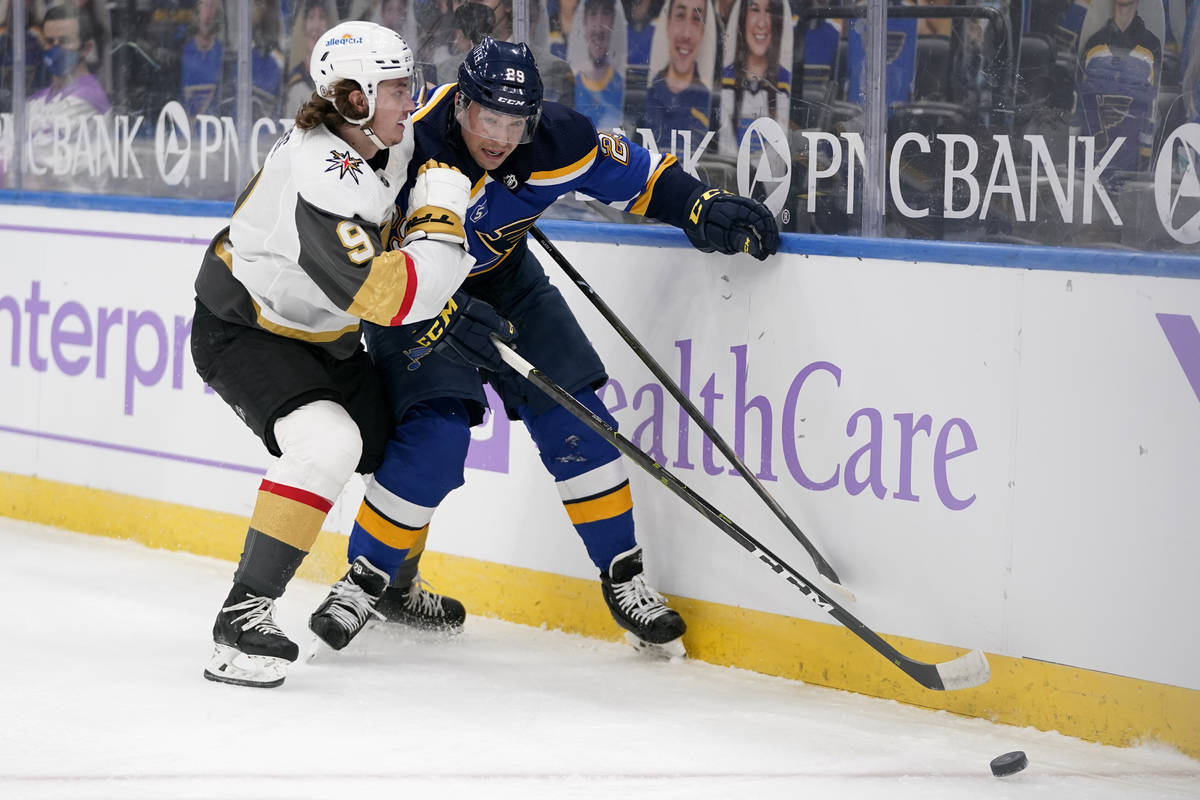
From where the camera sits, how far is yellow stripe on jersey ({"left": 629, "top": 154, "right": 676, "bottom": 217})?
129 inches

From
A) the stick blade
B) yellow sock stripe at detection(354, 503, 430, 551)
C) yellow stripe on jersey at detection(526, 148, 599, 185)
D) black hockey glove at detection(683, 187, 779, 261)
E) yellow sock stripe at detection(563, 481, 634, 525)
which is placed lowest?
the stick blade

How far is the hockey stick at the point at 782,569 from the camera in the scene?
9.45ft

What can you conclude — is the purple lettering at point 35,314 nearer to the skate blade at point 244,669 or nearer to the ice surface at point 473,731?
the ice surface at point 473,731

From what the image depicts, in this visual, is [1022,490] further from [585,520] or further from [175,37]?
[175,37]

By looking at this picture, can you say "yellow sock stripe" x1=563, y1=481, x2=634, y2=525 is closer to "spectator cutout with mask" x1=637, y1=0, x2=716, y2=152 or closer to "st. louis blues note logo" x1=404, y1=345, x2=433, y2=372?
"st. louis blues note logo" x1=404, y1=345, x2=433, y2=372

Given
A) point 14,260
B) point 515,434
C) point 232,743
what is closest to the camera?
point 232,743

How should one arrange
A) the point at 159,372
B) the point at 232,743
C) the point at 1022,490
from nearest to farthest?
the point at 232,743 < the point at 1022,490 < the point at 159,372

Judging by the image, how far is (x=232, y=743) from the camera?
2.70 metres

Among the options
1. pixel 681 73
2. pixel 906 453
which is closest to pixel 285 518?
pixel 906 453

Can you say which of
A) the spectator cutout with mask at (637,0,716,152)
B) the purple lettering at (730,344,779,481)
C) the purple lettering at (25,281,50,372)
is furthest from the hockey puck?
the purple lettering at (25,281,50,372)

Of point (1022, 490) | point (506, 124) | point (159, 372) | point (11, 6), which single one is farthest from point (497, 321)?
point (11, 6)

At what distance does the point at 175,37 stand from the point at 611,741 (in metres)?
2.54

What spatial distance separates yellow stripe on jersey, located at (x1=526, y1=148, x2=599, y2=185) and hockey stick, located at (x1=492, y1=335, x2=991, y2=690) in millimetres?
353

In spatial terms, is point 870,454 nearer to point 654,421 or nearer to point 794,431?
point 794,431
